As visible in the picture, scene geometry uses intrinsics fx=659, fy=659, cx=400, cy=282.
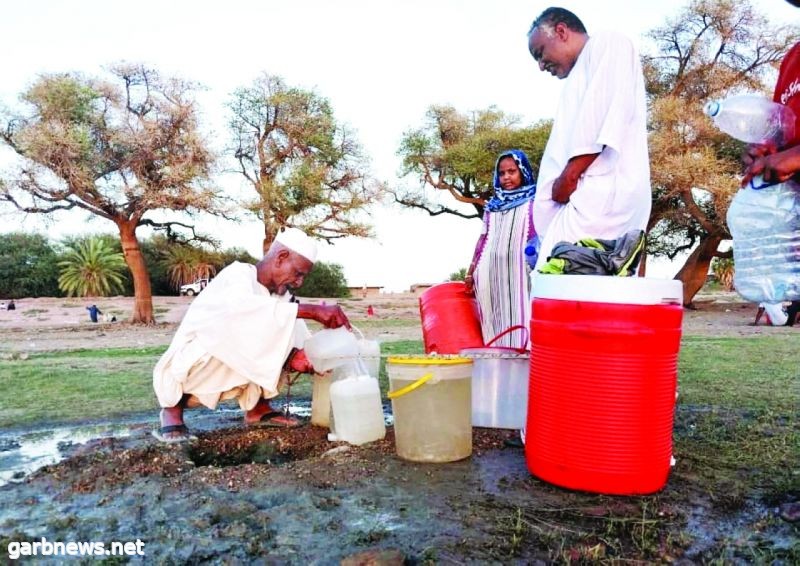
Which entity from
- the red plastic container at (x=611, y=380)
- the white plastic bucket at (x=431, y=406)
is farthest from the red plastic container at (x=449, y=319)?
the red plastic container at (x=611, y=380)

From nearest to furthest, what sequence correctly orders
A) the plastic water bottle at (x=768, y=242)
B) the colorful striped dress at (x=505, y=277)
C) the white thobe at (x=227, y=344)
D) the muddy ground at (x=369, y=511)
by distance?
the muddy ground at (x=369, y=511) < the plastic water bottle at (x=768, y=242) < the white thobe at (x=227, y=344) < the colorful striped dress at (x=505, y=277)

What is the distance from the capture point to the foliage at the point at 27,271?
26125 mm

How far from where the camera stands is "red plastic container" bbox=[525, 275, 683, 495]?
87.7 inches

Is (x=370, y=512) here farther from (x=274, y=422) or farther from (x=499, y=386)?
(x=274, y=422)

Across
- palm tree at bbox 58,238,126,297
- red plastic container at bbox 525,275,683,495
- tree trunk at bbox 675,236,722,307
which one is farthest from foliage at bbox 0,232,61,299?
red plastic container at bbox 525,275,683,495

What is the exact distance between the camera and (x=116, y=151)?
15.9 m

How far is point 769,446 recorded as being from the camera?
302cm

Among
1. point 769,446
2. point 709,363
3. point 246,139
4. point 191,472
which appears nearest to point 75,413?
point 191,472

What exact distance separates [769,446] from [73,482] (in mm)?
3017

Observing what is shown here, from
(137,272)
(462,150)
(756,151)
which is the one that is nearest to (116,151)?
(137,272)

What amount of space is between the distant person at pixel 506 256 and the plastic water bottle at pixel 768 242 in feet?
5.43

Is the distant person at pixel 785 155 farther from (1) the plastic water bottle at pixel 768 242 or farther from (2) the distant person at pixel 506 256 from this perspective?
(2) the distant person at pixel 506 256

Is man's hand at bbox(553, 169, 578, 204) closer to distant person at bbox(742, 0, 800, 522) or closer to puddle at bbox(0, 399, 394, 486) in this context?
distant person at bbox(742, 0, 800, 522)

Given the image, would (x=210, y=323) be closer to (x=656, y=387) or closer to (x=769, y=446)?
(x=656, y=387)
